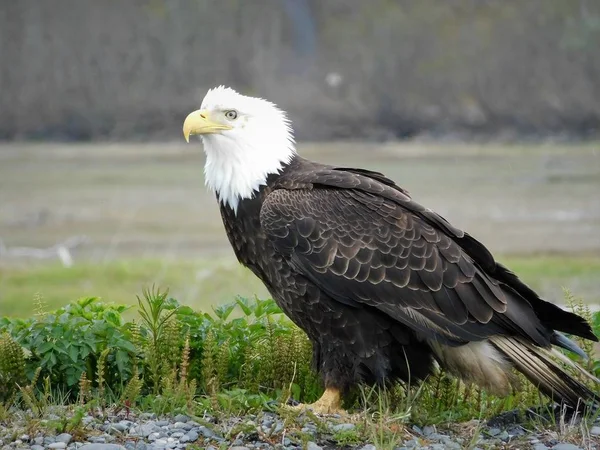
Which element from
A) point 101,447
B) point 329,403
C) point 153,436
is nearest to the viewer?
point 101,447

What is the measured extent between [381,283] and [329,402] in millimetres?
650

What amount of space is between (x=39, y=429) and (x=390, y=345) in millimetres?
1616

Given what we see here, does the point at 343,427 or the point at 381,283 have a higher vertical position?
the point at 381,283

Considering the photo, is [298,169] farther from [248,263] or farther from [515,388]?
[515,388]

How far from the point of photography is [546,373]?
4168 millimetres

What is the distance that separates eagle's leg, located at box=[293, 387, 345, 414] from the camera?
430cm

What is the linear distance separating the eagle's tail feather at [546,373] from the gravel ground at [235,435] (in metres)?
0.19

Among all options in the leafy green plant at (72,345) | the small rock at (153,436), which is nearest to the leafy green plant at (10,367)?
the leafy green plant at (72,345)

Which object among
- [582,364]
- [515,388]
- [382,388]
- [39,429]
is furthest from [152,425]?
[582,364]

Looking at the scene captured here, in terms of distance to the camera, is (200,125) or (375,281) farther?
(200,125)

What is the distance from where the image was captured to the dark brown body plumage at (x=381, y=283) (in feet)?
13.6

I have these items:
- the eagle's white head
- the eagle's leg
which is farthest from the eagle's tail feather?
the eagle's white head

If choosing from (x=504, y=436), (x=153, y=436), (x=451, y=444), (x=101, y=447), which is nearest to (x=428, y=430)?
(x=451, y=444)

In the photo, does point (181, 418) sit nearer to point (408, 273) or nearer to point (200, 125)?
point (408, 273)
